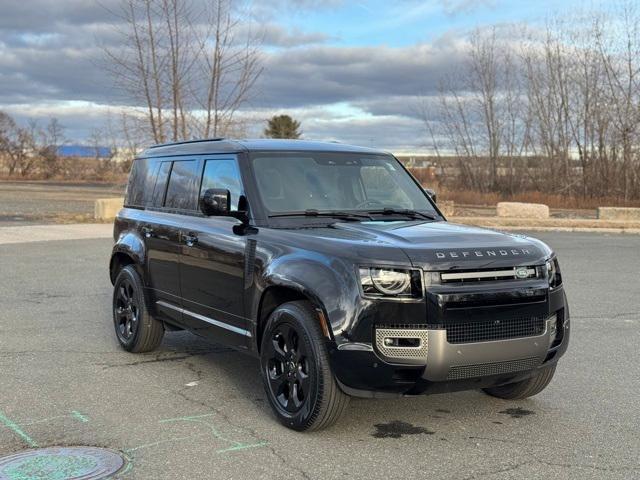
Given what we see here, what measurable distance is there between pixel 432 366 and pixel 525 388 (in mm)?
1421

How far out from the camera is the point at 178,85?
22.9 meters

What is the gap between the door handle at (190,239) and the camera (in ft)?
19.3

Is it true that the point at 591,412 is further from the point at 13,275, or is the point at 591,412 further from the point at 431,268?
the point at 13,275

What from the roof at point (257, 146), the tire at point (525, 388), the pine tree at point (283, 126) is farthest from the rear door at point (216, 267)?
the pine tree at point (283, 126)

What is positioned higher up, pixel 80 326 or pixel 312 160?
pixel 312 160

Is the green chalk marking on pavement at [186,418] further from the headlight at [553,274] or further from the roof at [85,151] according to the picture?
the roof at [85,151]

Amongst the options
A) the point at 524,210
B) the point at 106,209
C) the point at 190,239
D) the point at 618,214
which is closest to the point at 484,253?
the point at 190,239

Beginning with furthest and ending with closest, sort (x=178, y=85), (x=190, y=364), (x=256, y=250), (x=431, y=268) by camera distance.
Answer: (x=178, y=85) < (x=190, y=364) < (x=256, y=250) < (x=431, y=268)

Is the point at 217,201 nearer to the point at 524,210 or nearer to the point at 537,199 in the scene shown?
the point at 524,210

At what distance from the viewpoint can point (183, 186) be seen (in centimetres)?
644

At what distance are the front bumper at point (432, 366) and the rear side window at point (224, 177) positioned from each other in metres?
1.75

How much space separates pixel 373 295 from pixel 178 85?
19.8 meters

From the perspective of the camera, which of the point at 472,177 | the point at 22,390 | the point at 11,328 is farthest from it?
the point at 472,177

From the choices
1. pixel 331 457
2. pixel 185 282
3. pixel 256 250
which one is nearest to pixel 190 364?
pixel 185 282
